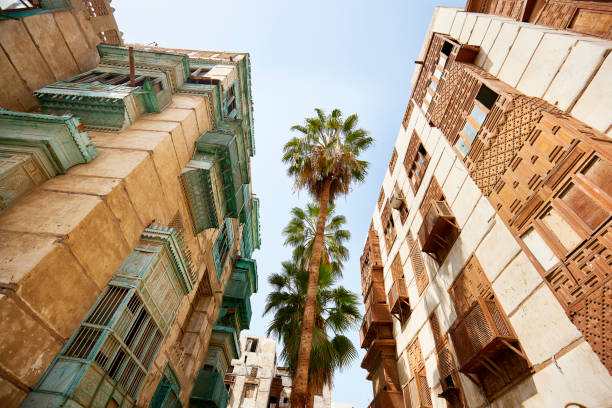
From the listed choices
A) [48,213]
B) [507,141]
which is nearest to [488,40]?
[507,141]

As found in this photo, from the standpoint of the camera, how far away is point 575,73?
4609 mm

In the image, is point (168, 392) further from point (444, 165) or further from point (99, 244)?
point (444, 165)

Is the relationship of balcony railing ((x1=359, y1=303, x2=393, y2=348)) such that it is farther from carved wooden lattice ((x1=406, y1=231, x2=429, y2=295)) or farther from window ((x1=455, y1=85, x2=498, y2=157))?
window ((x1=455, y1=85, x2=498, y2=157))

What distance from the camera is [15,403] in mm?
3201

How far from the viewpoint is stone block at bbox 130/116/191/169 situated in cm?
646

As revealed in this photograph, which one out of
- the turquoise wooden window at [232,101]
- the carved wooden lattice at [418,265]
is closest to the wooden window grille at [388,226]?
the carved wooden lattice at [418,265]

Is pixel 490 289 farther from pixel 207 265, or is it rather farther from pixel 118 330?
pixel 207 265

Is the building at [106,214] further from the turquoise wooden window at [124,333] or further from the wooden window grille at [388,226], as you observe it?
the wooden window grille at [388,226]

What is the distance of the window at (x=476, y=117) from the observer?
682 cm

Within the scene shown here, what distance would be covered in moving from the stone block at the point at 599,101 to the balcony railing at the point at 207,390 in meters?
11.5

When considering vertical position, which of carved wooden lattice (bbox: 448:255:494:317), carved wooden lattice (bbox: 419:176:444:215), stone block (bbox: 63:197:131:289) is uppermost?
carved wooden lattice (bbox: 419:176:444:215)

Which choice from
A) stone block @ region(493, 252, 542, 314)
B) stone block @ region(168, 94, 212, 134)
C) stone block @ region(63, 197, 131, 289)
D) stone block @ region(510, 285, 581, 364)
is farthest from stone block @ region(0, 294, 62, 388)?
stone block @ region(493, 252, 542, 314)

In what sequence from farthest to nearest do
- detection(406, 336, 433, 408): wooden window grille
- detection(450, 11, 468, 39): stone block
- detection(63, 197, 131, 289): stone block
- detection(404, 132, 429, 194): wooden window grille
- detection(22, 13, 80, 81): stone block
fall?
detection(404, 132, 429, 194): wooden window grille < detection(450, 11, 468, 39): stone block < detection(406, 336, 433, 408): wooden window grille < detection(22, 13, 80, 81): stone block < detection(63, 197, 131, 289): stone block

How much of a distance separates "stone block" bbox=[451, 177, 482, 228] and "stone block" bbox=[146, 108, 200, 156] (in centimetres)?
772
